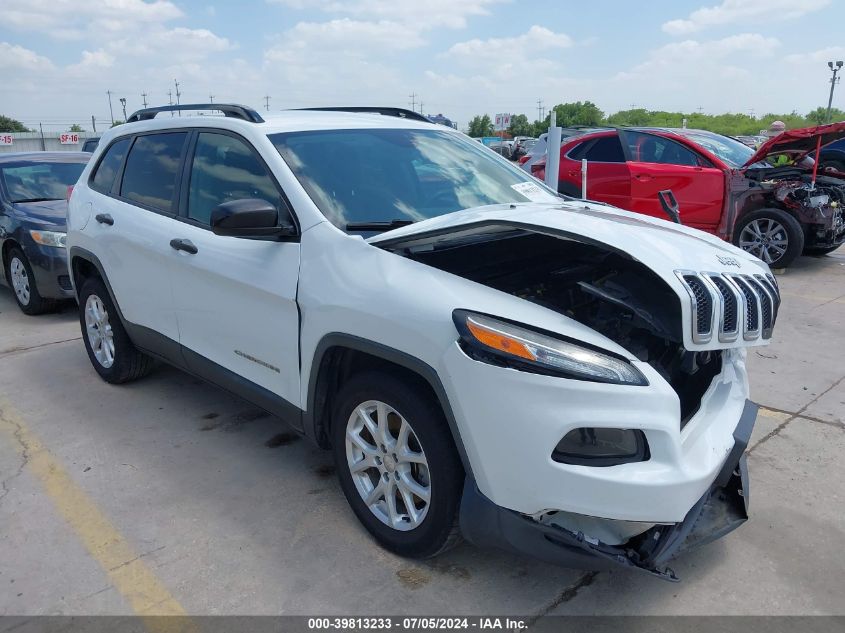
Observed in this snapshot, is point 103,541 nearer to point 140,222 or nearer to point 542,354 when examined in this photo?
point 140,222

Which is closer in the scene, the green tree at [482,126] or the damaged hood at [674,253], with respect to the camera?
the damaged hood at [674,253]

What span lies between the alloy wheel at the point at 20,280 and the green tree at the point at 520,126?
265 ft

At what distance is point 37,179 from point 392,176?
5819 mm

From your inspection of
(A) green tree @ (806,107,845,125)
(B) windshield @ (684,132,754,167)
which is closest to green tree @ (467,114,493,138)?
(A) green tree @ (806,107,845,125)

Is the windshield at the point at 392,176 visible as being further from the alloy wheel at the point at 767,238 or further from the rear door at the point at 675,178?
the alloy wheel at the point at 767,238

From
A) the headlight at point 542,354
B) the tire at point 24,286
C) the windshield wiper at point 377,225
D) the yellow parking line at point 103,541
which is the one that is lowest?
the yellow parking line at point 103,541

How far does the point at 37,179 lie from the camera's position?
24.8 feet

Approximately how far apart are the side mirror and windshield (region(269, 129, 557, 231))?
214 mm

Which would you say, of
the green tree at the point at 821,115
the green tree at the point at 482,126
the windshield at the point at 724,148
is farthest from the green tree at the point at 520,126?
the windshield at the point at 724,148

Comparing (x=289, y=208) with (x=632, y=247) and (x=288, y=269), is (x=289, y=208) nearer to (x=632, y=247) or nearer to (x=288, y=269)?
(x=288, y=269)

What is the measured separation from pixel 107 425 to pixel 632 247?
337 centimetres

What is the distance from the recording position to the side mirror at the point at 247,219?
9.66ft

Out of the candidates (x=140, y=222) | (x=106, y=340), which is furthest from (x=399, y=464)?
(x=106, y=340)

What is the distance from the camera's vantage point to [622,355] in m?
2.30
